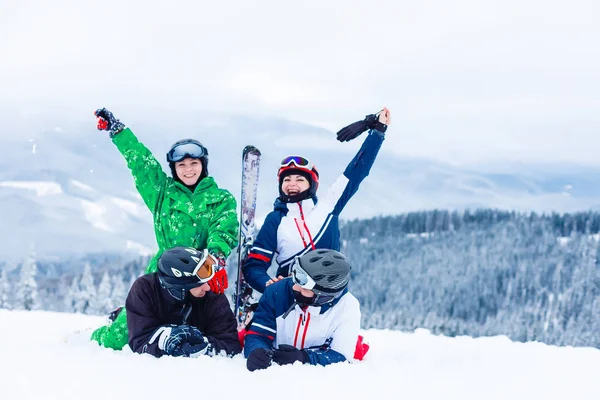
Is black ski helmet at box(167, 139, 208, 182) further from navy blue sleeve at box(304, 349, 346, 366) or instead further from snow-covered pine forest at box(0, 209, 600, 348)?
snow-covered pine forest at box(0, 209, 600, 348)

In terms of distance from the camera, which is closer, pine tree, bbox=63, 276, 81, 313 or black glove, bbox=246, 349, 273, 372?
black glove, bbox=246, 349, 273, 372

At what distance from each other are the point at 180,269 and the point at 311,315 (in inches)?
44.5

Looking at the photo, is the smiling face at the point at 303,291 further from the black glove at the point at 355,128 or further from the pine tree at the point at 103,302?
the pine tree at the point at 103,302

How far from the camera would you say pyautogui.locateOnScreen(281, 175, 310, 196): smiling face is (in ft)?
18.1

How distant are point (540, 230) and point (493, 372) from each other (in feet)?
482

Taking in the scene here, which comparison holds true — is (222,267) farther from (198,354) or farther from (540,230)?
(540,230)

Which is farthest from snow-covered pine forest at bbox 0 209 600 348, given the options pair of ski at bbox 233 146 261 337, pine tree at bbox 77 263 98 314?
pair of ski at bbox 233 146 261 337

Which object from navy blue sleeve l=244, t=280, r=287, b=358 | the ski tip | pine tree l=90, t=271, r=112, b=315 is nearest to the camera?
navy blue sleeve l=244, t=280, r=287, b=358

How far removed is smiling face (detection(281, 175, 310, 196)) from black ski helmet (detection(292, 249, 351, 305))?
1186 mm

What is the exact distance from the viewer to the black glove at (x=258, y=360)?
394 centimetres

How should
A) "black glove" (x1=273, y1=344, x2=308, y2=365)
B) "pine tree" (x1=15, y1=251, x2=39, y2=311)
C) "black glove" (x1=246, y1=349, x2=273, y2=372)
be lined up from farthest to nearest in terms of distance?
1. "pine tree" (x1=15, y1=251, x2=39, y2=311)
2. "black glove" (x1=273, y1=344, x2=308, y2=365)
3. "black glove" (x1=246, y1=349, x2=273, y2=372)

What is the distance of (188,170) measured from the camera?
5.35 metres

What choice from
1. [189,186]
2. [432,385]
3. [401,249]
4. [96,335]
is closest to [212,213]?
[189,186]

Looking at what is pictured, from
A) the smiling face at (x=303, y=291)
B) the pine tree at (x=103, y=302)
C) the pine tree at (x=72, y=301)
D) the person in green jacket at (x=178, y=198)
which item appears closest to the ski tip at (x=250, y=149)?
the person in green jacket at (x=178, y=198)
